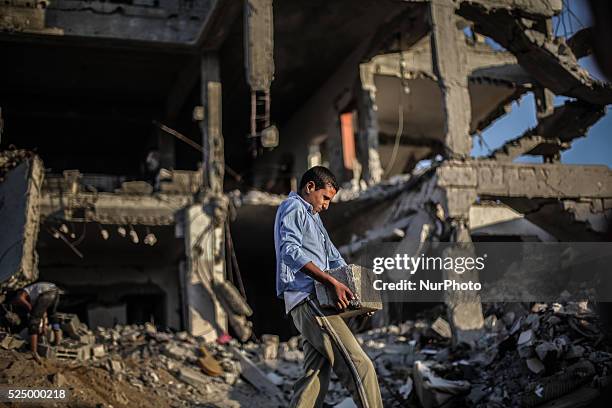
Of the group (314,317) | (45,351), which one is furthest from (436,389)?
(45,351)

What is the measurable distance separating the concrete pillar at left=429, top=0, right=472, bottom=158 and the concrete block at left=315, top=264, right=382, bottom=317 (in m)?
9.70

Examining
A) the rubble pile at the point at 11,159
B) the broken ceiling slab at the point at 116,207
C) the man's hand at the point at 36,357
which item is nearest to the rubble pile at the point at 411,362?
the man's hand at the point at 36,357

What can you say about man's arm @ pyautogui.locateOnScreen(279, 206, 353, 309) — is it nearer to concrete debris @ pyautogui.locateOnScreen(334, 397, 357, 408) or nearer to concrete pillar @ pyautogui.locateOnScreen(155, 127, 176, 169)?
concrete debris @ pyautogui.locateOnScreen(334, 397, 357, 408)

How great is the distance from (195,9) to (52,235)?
253 inches

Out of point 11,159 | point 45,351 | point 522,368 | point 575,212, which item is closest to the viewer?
point 522,368

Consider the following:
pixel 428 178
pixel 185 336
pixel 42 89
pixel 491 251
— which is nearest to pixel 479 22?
pixel 428 178

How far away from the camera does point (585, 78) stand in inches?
602

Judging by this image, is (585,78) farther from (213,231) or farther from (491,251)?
(213,231)

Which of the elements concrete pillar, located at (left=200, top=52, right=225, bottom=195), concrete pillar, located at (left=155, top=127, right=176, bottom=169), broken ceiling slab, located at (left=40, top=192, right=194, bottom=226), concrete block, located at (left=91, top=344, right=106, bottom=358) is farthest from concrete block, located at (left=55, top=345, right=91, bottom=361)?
concrete pillar, located at (left=155, top=127, right=176, bottom=169)

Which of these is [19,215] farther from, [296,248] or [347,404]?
[296,248]

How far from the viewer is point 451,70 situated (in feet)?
49.6

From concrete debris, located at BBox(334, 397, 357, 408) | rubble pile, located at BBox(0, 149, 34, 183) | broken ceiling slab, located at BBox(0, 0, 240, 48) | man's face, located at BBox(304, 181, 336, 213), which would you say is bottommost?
concrete debris, located at BBox(334, 397, 357, 408)

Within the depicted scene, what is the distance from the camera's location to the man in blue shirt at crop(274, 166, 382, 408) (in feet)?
16.6

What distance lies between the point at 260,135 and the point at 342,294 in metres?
10.8
